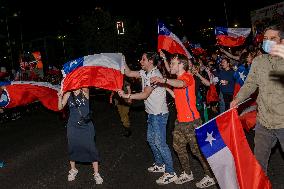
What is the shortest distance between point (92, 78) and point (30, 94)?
163cm

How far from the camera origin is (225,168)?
4.79 m

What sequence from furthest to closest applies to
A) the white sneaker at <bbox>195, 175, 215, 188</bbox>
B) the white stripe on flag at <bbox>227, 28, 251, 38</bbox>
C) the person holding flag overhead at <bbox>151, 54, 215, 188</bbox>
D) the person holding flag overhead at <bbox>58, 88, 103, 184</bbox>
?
the white stripe on flag at <bbox>227, 28, 251, 38</bbox>
the person holding flag overhead at <bbox>58, 88, 103, 184</bbox>
the white sneaker at <bbox>195, 175, 215, 188</bbox>
the person holding flag overhead at <bbox>151, 54, 215, 188</bbox>

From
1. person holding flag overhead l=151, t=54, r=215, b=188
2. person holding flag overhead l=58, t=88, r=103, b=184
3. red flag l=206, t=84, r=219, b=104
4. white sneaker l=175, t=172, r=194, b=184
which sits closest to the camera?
person holding flag overhead l=151, t=54, r=215, b=188

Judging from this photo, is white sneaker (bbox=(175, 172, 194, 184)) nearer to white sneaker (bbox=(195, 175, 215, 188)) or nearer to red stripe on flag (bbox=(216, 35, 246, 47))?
white sneaker (bbox=(195, 175, 215, 188))

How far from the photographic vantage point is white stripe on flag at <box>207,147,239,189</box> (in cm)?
473

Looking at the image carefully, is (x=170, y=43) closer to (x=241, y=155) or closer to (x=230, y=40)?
(x=241, y=155)

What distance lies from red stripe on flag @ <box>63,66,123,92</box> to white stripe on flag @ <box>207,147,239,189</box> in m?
1.96

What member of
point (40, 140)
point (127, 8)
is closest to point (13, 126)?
point (40, 140)

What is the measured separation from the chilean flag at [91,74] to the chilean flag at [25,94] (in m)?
1.15

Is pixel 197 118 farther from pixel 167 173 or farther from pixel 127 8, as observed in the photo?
pixel 127 8

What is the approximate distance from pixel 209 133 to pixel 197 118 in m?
1.38

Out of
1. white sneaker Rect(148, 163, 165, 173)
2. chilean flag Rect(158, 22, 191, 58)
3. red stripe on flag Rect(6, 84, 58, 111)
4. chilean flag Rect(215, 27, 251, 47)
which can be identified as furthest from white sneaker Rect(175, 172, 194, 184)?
chilean flag Rect(215, 27, 251, 47)

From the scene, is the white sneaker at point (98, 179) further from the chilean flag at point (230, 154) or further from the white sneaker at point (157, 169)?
the chilean flag at point (230, 154)

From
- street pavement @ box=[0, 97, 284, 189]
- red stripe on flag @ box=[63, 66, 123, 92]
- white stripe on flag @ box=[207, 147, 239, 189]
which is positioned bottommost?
street pavement @ box=[0, 97, 284, 189]
